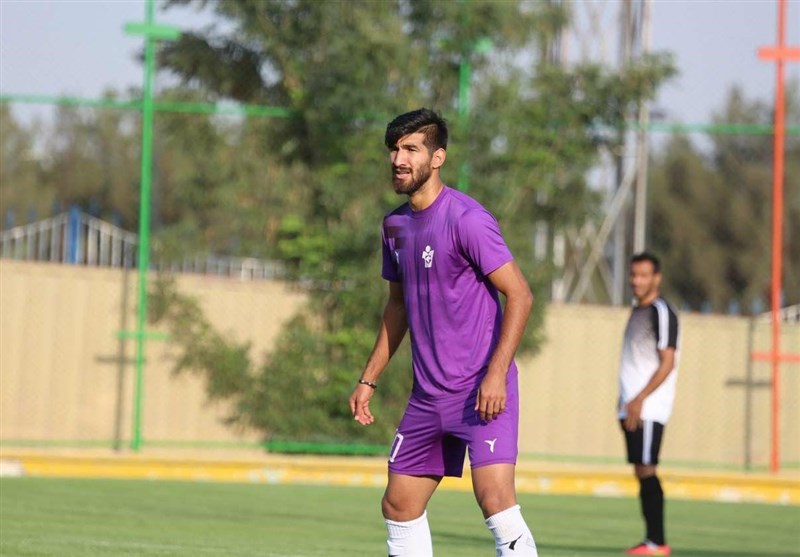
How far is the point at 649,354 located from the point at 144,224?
782cm

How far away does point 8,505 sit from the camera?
1227 cm

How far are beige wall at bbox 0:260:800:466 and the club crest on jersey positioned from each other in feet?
38.3

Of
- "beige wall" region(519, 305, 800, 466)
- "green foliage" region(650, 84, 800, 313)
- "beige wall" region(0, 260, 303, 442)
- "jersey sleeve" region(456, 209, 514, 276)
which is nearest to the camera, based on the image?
"jersey sleeve" region(456, 209, 514, 276)

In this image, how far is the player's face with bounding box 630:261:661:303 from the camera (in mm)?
11797

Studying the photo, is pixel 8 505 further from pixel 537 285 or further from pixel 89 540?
pixel 537 285

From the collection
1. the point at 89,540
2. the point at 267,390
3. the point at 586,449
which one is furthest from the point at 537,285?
the point at 89,540

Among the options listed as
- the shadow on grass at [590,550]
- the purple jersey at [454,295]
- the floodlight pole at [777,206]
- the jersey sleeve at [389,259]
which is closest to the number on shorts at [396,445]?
the purple jersey at [454,295]

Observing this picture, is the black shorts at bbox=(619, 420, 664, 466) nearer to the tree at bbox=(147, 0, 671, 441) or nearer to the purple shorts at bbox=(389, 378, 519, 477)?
the purple shorts at bbox=(389, 378, 519, 477)

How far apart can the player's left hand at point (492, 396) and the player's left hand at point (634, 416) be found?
525cm

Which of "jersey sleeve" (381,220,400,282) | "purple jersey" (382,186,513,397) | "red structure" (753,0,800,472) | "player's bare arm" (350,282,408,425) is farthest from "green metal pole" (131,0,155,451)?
"purple jersey" (382,186,513,397)

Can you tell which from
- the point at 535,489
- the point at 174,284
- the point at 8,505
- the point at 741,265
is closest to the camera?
Result: the point at 8,505

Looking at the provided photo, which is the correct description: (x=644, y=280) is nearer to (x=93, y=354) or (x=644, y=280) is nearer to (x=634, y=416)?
(x=634, y=416)

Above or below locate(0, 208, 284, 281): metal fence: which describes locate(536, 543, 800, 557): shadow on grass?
below

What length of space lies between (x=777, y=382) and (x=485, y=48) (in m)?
4.99
